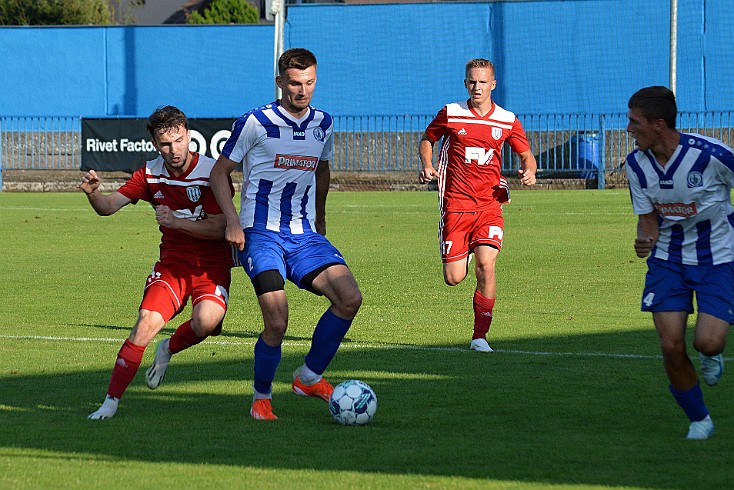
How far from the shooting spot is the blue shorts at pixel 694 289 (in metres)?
5.98

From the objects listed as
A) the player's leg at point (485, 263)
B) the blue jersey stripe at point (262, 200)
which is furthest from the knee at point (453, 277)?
the blue jersey stripe at point (262, 200)

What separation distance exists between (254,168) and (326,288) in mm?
790

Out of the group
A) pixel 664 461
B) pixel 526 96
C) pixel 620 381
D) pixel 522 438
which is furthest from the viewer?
pixel 526 96

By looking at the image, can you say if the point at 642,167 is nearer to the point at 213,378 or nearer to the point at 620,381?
the point at 620,381

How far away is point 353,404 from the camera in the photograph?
20.5 ft

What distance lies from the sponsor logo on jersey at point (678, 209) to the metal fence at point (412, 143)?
2402 cm

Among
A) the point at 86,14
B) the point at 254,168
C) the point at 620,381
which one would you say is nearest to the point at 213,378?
the point at 254,168

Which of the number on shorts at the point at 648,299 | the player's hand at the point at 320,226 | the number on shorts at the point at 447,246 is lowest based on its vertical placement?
the number on shorts at the point at 648,299

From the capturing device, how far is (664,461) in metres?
5.34

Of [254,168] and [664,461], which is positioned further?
[254,168]

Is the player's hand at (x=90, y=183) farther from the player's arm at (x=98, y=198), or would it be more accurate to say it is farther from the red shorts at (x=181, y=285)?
the red shorts at (x=181, y=285)

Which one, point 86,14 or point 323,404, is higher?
point 86,14

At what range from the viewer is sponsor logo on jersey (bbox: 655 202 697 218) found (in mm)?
6094

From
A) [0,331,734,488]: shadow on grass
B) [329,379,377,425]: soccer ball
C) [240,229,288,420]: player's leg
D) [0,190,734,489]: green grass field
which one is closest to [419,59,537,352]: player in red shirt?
[0,190,734,489]: green grass field
